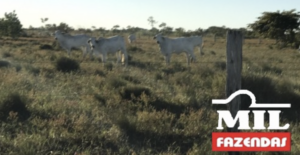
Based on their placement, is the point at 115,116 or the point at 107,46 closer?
the point at 115,116

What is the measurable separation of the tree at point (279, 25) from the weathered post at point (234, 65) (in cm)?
3146

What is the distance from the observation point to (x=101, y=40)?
18047 mm

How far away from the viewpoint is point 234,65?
199 inches

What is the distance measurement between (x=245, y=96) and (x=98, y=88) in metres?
3.80

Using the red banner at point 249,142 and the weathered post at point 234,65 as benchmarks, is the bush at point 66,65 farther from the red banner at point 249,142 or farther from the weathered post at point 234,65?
the weathered post at point 234,65

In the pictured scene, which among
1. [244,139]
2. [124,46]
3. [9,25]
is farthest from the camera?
[9,25]

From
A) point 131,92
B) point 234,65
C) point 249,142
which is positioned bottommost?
point 249,142

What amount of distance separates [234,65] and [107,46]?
13.4 m

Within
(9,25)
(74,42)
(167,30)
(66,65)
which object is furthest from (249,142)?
(167,30)

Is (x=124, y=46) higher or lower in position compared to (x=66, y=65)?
higher

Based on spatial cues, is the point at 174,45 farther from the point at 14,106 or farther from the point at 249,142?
the point at 249,142

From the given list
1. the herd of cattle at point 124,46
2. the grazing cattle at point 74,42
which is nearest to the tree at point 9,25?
the grazing cattle at point 74,42

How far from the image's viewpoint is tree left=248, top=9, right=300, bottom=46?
112 feet

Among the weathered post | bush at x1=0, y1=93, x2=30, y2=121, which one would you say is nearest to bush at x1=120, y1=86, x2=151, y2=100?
bush at x1=0, y1=93, x2=30, y2=121
